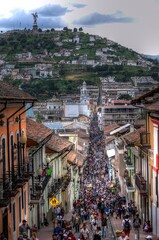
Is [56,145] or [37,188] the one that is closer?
[37,188]

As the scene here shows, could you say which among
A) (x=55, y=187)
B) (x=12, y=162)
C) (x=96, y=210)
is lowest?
(x=96, y=210)

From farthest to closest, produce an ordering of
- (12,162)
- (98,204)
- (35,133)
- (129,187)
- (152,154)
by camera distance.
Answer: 1. (98,204)
2. (129,187)
3. (35,133)
4. (152,154)
5. (12,162)

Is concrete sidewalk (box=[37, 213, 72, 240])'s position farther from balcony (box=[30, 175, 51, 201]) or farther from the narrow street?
balcony (box=[30, 175, 51, 201])

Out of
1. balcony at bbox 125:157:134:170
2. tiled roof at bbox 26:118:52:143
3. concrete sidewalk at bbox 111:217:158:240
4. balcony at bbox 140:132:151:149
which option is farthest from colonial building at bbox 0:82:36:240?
balcony at bbox 125:157:134:170

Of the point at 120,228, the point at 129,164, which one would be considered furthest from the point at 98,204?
the point at 120,228

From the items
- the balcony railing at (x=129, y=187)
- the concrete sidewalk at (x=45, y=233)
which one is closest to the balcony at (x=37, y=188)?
the concrete sidewalk at (x=45, y=233)

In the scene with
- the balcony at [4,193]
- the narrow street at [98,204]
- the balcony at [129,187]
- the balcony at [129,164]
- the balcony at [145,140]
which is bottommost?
the narrow street at [98,204]

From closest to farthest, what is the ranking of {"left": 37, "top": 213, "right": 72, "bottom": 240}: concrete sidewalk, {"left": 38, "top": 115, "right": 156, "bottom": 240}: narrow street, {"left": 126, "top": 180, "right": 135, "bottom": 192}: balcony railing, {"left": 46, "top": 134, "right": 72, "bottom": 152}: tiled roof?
1. {"left": 37, "top": 213, "right": 72, "bottom": 240}: concrete sidewalk
2. {"left": 38, "top": 115, "right": 156, "bottom": 240}: narrow street
3. {"left": 46, "top": 134, "right": 72, "bottom": 152}: tiled roof
4. {"left": 126, "top": 180, "right": 135, "bottom": 192}: balcony railing

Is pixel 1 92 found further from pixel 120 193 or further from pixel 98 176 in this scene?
pixel 98 176

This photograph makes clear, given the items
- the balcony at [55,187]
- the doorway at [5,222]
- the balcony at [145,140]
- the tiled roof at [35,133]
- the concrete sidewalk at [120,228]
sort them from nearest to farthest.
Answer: the doorway at [5,222] < the concrete sidewalk at [120,228] < the balcony at [145,140] < the tiled roof at [35,133] < the balcony at [55,187]

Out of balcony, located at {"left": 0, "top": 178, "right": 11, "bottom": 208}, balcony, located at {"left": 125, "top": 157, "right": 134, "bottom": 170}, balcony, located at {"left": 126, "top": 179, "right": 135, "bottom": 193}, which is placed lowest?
balcony, located at {"left": 126, "top": 179, "right": 135, "bottom": 193}

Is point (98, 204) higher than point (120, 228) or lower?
lower

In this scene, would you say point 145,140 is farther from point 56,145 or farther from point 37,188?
point 56,145

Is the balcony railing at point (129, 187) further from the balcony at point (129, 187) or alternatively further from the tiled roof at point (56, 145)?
the tiled roof at point (56, 145)
